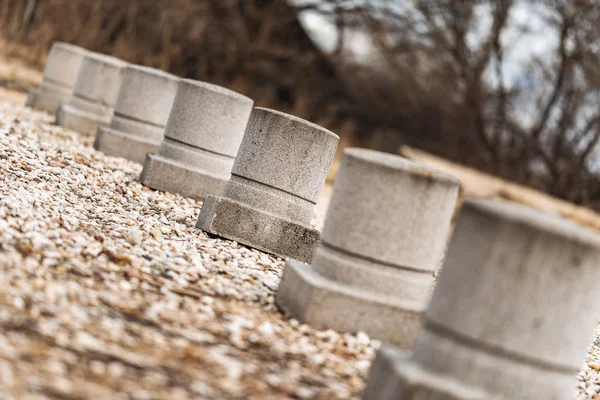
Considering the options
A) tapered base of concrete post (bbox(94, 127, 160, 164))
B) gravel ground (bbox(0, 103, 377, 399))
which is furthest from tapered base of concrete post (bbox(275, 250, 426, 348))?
tapered base of concrete post (bbox(94, 127, 160, 164))

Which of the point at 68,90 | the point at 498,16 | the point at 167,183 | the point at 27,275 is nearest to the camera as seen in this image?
the point at 27,275

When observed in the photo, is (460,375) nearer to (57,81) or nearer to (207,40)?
(57,81)

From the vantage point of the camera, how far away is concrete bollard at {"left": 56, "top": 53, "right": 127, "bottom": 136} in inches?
450

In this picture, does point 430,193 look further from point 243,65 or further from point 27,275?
point 243,65

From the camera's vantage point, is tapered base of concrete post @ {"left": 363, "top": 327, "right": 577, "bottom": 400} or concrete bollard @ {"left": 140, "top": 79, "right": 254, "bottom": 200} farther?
concrete bollard @ {"left": 140, "top": 79, "right": 254, "bottom": 200}

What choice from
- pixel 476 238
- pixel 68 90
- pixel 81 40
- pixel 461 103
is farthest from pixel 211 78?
pixel 476 238

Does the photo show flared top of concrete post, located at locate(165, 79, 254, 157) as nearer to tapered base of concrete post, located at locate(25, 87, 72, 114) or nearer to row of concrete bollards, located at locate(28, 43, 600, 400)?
row of concrete bollards, located at locate(28, 43, 600, 400)

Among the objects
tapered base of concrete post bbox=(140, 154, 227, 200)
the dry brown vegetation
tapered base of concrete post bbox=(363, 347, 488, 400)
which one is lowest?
tapered base of concrete post bbox=(363, 347, 488, 400)

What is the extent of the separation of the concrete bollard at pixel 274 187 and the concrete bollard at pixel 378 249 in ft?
5.01

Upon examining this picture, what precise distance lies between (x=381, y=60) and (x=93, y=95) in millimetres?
16177

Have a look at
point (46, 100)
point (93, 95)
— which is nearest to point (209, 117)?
point (93, 95)

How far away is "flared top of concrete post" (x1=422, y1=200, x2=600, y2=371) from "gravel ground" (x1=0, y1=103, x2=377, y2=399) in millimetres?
767

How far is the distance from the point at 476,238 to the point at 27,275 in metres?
2.33

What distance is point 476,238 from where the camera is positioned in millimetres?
3752
